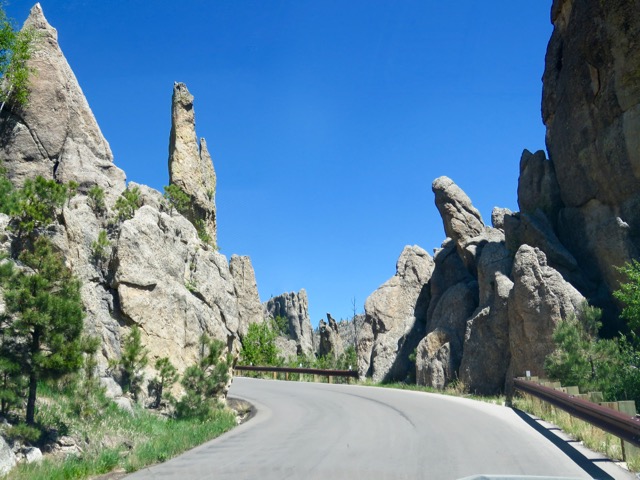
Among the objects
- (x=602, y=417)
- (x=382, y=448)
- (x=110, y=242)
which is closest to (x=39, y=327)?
(x=382, y=448)

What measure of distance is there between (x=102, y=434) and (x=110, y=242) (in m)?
12.6

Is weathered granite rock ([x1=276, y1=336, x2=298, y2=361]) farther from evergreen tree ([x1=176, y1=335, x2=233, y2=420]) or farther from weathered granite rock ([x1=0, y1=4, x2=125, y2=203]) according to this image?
evergreen tree ([x1=176, y1=335, x2=233, y2=420])

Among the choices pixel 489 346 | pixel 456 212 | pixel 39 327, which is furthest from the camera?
pixel 456 212

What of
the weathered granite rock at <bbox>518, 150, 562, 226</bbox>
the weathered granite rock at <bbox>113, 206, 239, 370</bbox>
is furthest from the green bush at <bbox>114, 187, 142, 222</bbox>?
the weathered granite rock at <bbox>518, 150, 562, 226</bbox>

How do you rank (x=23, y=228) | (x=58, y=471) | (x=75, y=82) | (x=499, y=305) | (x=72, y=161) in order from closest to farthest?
(x=58, y=471) → (x=23, y=228) → (x=499, y=305) → (x=72, y=161) → (x=75, y=82)

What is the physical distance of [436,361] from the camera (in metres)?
31.1

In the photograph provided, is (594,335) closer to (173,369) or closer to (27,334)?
(173,369)

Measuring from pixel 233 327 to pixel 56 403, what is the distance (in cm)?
1769

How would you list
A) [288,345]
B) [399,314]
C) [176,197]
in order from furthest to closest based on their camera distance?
1. [288,345]
2. [176,197]
3. [399,314]

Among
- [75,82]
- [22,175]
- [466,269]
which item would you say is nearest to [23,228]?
[22,175]

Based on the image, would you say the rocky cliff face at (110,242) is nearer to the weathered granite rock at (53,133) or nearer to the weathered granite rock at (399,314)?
the weathered granite rock at (53,133)

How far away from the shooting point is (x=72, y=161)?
1184 inches

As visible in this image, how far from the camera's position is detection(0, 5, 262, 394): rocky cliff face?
22.0 metres

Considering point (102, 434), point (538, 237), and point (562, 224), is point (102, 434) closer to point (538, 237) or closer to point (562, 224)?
point (538, 237)
